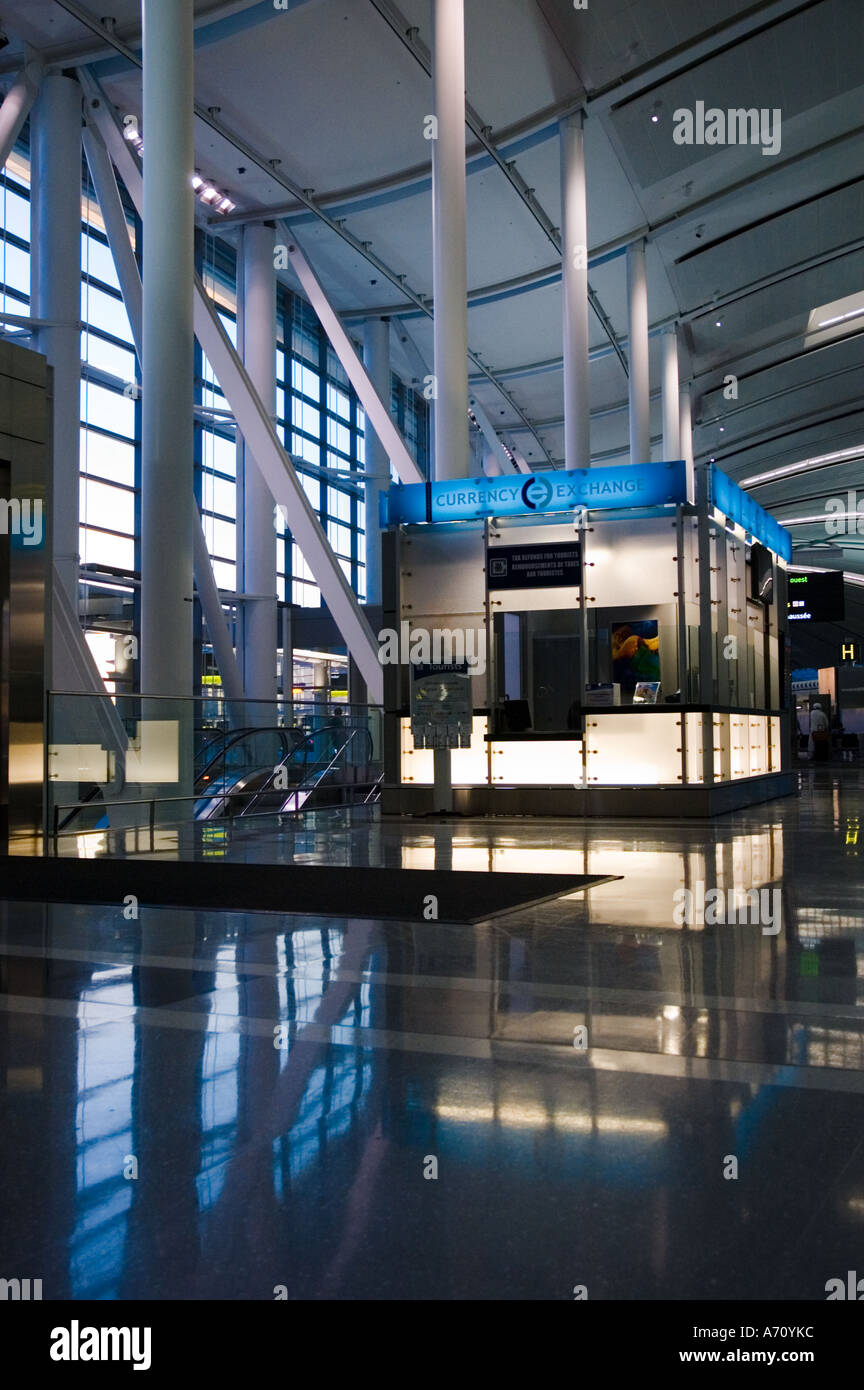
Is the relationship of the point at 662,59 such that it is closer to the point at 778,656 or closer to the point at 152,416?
the point at 778,656

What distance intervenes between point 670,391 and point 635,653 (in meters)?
21.0

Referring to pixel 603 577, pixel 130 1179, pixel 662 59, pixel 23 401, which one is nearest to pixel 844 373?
pixel 662 59

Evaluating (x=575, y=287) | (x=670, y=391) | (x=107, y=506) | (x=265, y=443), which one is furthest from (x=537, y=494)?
(x=670, y=391)

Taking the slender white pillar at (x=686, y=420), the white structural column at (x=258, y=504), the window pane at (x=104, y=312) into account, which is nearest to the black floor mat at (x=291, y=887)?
the window pane at (x=104, y=312)

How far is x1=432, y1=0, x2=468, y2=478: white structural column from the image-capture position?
1672 cm

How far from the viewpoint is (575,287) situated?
2266cm

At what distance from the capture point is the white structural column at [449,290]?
1672 cm

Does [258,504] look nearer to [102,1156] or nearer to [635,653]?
[635,653]

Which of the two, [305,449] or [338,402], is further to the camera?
[338,402]

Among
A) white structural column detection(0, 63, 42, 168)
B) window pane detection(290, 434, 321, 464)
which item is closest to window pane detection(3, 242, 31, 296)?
white structural column detection(0, 63, 42, 168)

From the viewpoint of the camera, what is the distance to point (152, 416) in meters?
14.3

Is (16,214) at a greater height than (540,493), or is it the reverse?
(16,214)

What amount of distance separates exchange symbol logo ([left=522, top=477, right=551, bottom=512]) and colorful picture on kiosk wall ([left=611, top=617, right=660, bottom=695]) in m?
1.80

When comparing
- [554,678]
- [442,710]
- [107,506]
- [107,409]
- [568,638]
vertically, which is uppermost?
[107,409]
